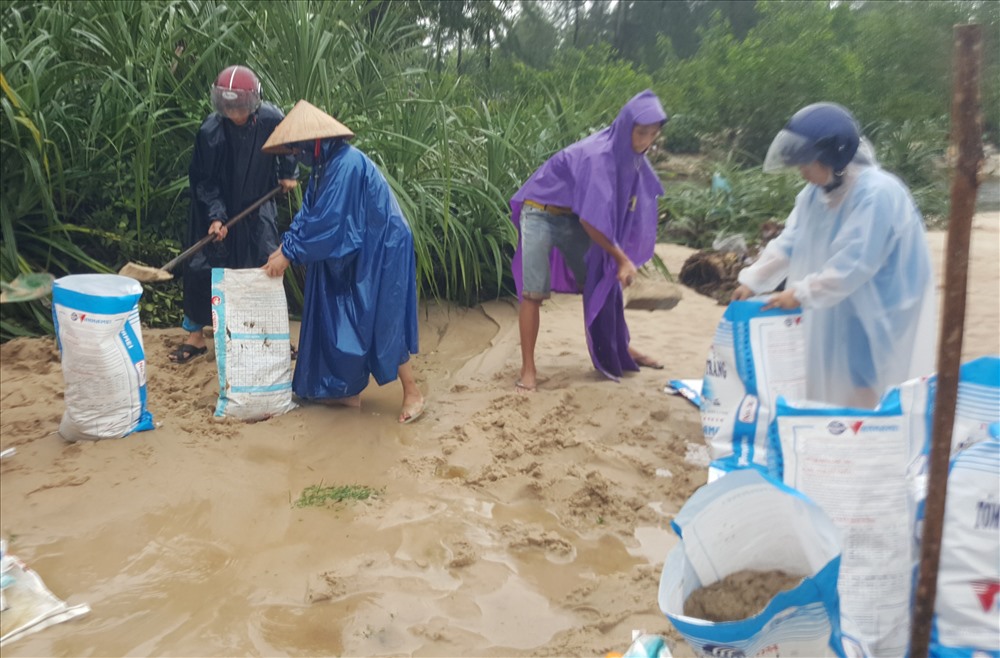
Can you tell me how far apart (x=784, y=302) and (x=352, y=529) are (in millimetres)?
1499

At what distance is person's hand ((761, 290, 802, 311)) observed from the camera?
2.21 metres

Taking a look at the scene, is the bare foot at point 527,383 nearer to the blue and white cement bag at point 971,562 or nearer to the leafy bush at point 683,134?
the blue and white cement bag at point 971,562

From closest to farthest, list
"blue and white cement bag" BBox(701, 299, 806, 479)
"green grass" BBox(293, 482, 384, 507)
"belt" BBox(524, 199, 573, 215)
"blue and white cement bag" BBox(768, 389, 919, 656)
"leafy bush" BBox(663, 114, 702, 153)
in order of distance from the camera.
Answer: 1. "blue and white cement bag" BBox(768, 389, 919, 656)
2. "blue and white cement bag" BBox(701, 299, 806, 479)
3. "green grass" BBox(293, 482, 384, 507)
4. "belt" BBox(524, 199, 573, 215)
5. "leafy bush" BBox(663, 114, 702, 153)

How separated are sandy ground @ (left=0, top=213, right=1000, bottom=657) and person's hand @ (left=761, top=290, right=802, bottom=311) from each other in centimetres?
86

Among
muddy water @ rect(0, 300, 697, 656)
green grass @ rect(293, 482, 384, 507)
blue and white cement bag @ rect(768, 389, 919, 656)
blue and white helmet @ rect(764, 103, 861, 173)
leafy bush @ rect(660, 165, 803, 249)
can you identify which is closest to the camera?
blue and white cement bag @ rect(768, 389, 919, 656)

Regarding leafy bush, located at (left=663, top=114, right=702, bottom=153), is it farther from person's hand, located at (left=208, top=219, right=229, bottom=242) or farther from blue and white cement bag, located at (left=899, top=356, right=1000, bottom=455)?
blue and white cement bag, located at (left=899, top=356, right=1000, bottom=455)

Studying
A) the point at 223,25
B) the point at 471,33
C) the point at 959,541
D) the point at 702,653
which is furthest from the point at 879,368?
the point at 471,33

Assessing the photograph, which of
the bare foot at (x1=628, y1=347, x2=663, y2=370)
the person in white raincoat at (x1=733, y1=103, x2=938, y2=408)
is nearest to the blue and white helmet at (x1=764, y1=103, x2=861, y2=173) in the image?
the person in white raincoat at (x1=733, y1=103, x2=938, y2=408)

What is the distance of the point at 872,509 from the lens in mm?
1521

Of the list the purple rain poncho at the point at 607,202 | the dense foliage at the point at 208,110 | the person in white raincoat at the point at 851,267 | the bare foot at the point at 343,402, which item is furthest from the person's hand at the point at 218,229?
the person in white raincoat at the point at 851,267

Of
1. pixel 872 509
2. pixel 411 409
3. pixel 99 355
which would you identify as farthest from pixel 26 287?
pixel 872 509

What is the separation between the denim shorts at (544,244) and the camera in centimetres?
389

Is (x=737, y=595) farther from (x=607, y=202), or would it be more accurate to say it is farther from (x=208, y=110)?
(x=208, y=110)

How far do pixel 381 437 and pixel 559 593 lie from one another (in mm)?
1295
